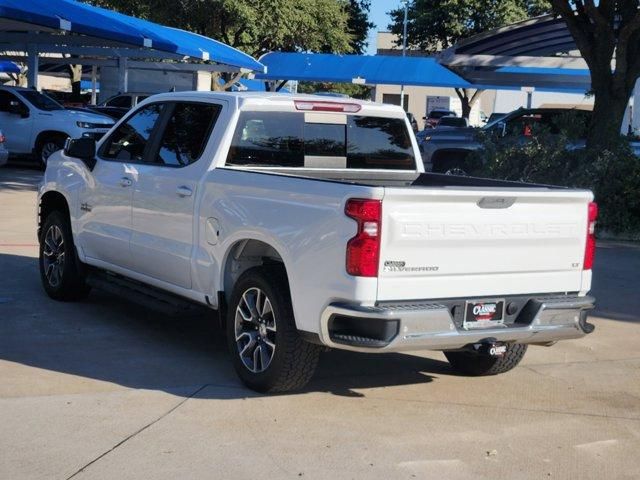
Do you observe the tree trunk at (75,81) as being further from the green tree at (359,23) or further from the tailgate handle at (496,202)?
the tailgate handle at (496,202)

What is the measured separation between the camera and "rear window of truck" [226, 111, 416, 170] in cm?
717

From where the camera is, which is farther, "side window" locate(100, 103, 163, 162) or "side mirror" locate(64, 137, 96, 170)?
"side mirror" locate(64, 137, 96, 170)

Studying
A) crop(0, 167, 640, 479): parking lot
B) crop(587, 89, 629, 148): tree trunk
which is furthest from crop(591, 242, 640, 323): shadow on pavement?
crop(587, 89, 629, 148): tree trunk

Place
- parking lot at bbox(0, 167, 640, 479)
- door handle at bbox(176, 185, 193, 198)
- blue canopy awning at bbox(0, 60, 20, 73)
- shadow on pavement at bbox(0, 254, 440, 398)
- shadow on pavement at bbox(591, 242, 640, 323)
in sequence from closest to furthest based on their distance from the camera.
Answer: parking lot at bbox(0, 167, 640, 479) → shadow on pavement at bbox(0, 254, 440, 398) → door handle at bbox(176, 185, 193, 198) → shadow on pavement at bbox(591, 242, 640, 323) → blue canopy awning at bbox(0, 60, 20, 73)

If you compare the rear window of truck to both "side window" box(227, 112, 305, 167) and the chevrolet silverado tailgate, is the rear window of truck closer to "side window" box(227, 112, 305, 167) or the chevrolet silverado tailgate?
"side window" box(227, 112, 305, 167)

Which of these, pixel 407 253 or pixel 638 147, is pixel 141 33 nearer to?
pixel 638 147

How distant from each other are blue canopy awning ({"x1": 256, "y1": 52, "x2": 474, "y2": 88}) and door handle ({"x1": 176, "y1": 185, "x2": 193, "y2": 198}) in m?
32.1

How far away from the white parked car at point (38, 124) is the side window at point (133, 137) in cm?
1339

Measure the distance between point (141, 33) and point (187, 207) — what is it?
64.3ft

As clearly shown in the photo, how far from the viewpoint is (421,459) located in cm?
542

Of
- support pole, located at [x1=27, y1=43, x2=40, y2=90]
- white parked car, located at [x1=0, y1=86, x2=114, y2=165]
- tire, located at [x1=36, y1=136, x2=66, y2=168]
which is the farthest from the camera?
support pole, located at [x1=27, y1=43, x2=40, y2=90]

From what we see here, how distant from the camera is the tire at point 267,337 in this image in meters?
6.12

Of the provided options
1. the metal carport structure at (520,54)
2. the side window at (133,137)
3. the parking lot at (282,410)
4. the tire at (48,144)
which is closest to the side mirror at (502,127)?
the metal carport structure at (520,54)

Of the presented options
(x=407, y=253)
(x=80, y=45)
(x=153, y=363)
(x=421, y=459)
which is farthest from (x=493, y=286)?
(x=80, y=45)
